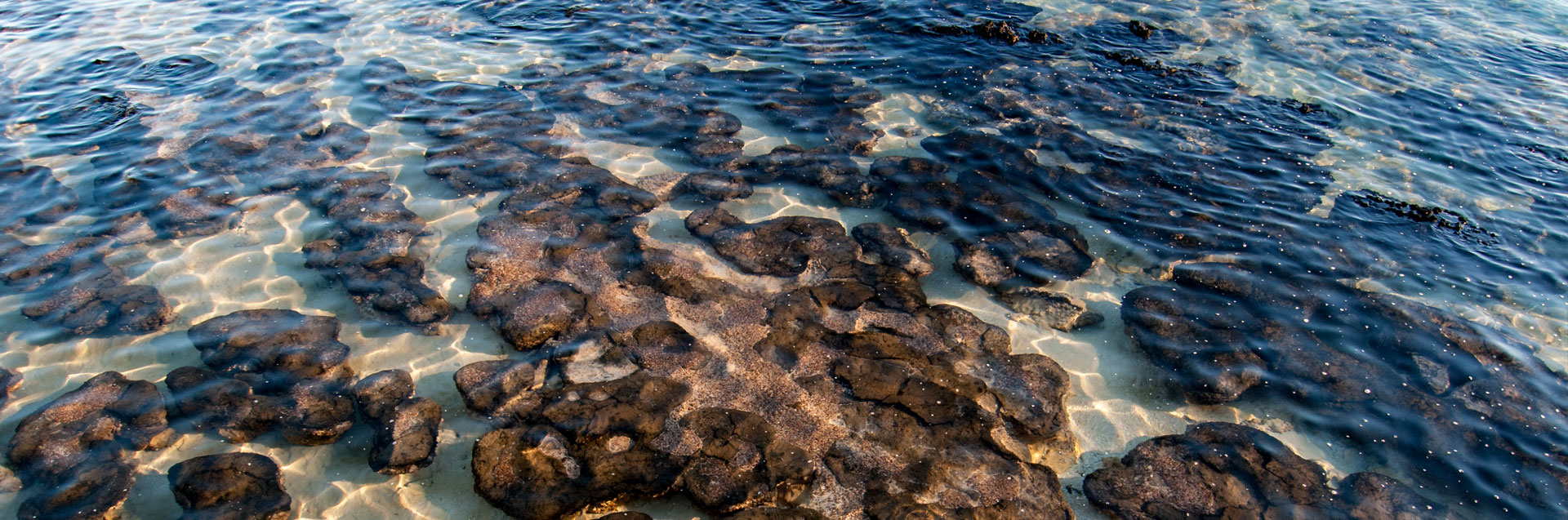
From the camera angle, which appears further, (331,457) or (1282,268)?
(1282,268)

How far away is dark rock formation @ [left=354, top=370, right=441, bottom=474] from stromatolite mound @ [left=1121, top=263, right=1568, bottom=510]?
616 cm

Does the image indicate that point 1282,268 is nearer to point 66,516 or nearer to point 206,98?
point 66,516

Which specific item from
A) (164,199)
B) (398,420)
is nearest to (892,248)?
(398,420)

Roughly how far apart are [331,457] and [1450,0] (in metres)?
19.4

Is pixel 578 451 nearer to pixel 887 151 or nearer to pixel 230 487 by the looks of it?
pixel 230 487

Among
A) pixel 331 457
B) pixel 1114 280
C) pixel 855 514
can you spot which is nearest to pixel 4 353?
pixel 331 457

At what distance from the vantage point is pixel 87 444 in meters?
5.43

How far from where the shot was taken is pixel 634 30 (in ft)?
41.7

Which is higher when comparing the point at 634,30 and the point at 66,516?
the point at 634,30

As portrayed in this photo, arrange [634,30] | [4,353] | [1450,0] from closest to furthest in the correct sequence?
[4,353] < [634,30] < [1450,0]

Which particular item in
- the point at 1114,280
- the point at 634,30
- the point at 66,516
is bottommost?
the point at 66,516

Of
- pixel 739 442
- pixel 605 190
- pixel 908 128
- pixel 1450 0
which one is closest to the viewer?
pixel 739 442

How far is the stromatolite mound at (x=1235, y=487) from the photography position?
5.00m

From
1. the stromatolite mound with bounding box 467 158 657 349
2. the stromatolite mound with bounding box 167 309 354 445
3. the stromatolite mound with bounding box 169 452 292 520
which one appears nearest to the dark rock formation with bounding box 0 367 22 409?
the stromatolite mound with bounding box 167 309 354 445
